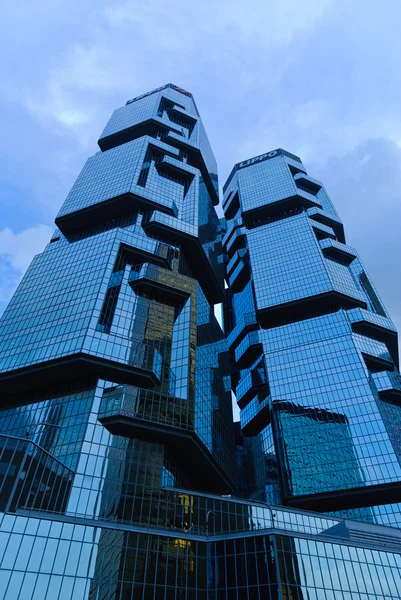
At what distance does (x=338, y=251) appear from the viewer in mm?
132375

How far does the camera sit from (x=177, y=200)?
354 ft

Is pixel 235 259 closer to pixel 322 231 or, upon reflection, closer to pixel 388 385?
pixel 322 231

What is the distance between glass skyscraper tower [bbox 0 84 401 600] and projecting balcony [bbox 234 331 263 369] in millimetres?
681

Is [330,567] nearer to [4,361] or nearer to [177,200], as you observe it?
[4,361]

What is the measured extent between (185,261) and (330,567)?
2779 inches

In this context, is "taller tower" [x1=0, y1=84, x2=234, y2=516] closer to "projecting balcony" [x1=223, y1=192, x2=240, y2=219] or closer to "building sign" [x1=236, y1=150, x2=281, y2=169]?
"projecting balcony" [x1=223, y1=192, x2=240, y2=219]

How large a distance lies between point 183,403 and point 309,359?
47.4 meters

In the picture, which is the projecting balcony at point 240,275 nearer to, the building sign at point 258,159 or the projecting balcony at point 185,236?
the projecting balcony at point 185,236

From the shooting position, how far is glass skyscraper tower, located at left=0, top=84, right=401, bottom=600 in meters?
46.8

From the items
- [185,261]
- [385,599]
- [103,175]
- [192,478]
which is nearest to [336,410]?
[192,478]

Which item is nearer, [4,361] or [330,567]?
[330,567]

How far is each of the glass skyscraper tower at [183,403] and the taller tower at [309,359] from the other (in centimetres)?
43

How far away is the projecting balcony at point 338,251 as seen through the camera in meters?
131

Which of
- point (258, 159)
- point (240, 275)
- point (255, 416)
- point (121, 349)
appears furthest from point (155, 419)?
point (258, 159)
